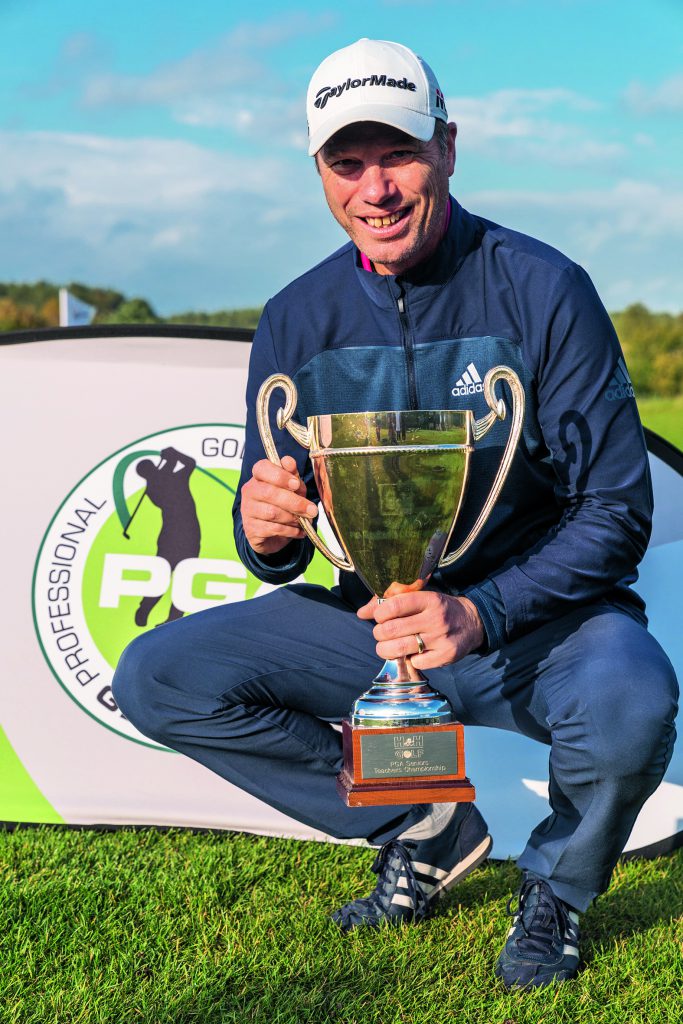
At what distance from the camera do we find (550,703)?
179 centimetres

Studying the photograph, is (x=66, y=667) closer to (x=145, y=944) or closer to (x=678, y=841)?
(x=145, y=944)

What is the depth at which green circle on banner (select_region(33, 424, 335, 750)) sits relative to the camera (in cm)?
254

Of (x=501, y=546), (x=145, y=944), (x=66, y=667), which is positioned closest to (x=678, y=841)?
(x=501, y=546)

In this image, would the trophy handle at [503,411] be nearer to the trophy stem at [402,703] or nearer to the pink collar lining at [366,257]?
the trophy stem at [402,703]

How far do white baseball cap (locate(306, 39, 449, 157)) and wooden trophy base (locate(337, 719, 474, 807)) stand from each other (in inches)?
37.8

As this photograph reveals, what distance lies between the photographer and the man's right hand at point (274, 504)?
176cm

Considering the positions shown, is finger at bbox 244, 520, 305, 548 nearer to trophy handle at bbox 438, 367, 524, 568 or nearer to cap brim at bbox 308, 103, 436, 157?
trophy handle at bbox 438, 367, 524, 568

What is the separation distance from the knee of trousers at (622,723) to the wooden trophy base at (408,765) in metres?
0.17

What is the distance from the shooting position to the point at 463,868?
2.02 meters

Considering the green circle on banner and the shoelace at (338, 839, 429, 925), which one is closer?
the shoelace at (338, 839, 429, 925)

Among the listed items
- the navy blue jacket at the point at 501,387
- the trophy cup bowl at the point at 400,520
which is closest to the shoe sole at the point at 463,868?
the trophy cup bowl at the point at 400,520

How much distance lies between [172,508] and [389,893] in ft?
3.32

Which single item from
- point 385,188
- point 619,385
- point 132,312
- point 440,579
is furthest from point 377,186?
point 132,312

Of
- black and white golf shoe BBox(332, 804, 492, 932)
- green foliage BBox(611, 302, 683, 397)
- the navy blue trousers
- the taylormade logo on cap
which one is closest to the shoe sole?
black and white golf shoe BBox(332, 804, 492, 932)
